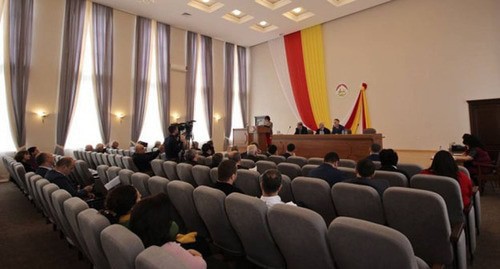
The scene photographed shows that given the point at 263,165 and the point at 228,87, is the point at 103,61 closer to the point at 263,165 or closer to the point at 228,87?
the point at 228,87

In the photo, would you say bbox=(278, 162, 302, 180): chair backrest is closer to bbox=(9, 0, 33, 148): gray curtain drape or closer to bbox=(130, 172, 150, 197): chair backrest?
bbox=(130, 172, 150, 197): chair backrest

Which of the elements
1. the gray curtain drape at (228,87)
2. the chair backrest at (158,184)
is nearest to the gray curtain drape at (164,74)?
the gray curtain drape at (228,87)

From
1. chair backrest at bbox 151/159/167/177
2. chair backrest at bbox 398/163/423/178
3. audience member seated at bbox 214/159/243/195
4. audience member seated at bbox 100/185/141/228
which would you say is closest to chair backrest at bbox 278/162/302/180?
audience member seated at bbox 214/159/243/195

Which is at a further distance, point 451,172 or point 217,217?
point 451,172

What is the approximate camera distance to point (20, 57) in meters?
7.57

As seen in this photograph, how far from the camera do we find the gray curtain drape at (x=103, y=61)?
892 cm

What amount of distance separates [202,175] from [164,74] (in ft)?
26.3

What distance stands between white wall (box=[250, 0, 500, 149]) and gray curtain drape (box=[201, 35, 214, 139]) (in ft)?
16.6

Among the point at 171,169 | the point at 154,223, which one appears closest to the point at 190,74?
the point at 171,169

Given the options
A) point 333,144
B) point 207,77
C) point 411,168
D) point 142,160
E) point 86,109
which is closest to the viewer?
point 411,168

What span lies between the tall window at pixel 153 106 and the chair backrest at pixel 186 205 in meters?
8.27

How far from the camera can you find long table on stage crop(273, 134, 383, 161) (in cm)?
629

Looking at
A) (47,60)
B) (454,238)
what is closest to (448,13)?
(454,238)

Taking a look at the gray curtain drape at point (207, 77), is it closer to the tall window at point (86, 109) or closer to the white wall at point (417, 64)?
the tall window at point (86, 109)
